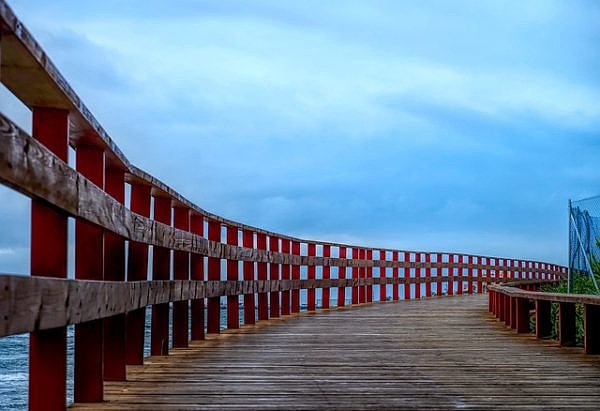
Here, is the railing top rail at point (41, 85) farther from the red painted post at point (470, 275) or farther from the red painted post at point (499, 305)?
the red painted post at point (470, 275)

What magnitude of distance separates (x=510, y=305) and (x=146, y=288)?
20.5 feet

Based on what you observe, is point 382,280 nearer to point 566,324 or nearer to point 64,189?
point 566,324

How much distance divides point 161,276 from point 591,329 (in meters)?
3.56

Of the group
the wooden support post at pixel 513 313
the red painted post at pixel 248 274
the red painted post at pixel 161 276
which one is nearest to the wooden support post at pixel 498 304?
the wooden support post at pixel 513 313

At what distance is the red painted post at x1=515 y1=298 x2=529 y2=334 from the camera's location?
948 cm

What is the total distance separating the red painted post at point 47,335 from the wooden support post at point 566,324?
5584 mm

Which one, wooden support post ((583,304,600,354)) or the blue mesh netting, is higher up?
the blue mesh netting

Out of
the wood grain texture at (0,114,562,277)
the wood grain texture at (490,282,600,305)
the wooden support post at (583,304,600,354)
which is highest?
the wood grain texture at (0,114,562,277)

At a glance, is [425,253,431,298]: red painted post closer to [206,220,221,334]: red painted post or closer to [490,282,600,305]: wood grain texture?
[490,282,600,305]: wood grain texture

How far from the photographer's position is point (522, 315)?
9.55 meters

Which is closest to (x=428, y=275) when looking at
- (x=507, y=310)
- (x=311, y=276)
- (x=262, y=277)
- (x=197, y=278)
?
(x=311, y=276)

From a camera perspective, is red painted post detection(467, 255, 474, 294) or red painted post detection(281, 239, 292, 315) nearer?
red painted post detection(281, 239, 292, 315)

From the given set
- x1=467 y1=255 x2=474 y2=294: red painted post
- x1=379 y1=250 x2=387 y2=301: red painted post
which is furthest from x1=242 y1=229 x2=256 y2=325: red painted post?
x1=467 y1=255 x2=474 y2=294: red painted post

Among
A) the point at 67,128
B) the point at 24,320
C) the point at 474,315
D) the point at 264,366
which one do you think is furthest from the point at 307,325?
the point at 24,320
